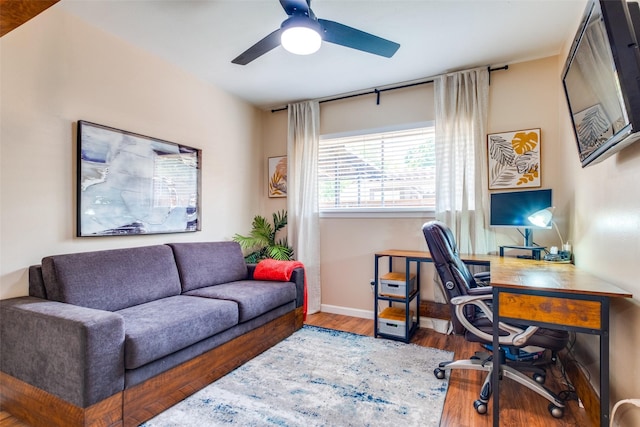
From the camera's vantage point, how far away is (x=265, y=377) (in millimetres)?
2154

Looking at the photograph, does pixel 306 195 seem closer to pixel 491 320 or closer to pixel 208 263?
pixel 208 263

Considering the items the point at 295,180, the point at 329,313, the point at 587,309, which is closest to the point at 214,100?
the point at 295,180

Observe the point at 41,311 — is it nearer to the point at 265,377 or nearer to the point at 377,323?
the point at 265,377

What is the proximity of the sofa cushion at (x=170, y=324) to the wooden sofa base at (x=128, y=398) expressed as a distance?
15 cm

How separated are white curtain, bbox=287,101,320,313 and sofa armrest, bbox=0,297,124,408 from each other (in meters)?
2.30

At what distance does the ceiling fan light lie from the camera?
1.77 m

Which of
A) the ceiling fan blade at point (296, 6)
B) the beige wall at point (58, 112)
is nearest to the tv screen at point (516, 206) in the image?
the ceiling fan blade at point (296, 6)

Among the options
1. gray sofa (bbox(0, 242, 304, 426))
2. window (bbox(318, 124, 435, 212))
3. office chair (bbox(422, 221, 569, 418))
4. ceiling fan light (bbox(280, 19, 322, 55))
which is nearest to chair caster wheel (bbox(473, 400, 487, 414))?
office chair (bbox(422, 221, 569, 418))

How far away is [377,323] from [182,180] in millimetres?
2293

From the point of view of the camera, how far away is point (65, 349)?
149cm

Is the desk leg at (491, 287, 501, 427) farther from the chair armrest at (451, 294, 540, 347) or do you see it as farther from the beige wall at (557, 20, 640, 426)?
the beige wall at (557, 20, 640, 426)

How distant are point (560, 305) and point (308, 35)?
1897mm

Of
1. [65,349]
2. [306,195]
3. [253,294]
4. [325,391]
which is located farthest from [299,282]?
[65,349]

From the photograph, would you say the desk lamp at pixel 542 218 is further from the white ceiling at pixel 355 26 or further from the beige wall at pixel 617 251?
the white ceiling at pixel 355 26
